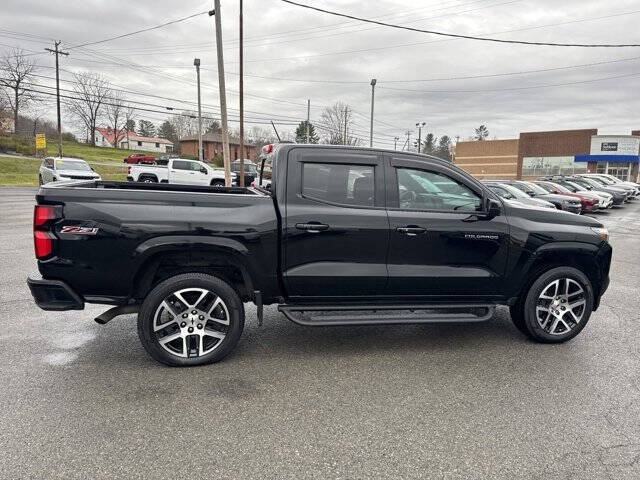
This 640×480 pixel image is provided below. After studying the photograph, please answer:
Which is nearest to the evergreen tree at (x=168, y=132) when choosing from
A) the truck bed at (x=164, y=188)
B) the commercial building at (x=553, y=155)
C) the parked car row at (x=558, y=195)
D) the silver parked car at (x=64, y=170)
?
the commercial building at (x=553, y=155)

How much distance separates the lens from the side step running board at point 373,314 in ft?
13.1

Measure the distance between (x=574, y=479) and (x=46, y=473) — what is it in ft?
9.72

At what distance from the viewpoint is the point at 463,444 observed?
9.40ft

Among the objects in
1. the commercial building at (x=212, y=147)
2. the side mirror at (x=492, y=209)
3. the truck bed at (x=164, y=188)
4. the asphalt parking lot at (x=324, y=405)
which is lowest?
the asphalt parking lot at (x=324, y=405)

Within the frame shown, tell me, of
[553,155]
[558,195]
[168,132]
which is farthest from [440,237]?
[168,132]

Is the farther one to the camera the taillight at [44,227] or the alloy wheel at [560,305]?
the alloy wheel at [560,305]

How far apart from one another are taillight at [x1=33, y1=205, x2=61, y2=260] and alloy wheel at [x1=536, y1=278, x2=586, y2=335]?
444cm

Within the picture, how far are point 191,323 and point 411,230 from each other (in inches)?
82.9

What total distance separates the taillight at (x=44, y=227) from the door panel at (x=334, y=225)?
72.8 inches

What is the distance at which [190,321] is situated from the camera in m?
3.86

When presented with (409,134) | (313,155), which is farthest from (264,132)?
(313,155)

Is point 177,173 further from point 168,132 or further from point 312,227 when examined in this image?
point 168,132

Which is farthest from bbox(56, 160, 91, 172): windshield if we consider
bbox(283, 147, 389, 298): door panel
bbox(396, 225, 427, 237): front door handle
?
bbox(396, 225, 427, 237): front door handle

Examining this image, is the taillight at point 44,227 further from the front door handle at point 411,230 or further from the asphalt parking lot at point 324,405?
the front door handle at point 411,230
